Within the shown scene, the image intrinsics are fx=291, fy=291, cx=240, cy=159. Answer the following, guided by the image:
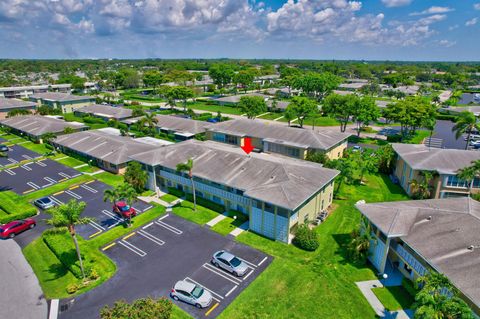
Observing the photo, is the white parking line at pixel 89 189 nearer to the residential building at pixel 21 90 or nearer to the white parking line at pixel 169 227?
the white parking line at pixel 169 227

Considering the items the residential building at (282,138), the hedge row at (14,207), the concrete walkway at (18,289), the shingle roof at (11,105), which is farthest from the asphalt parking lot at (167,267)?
the shingle roof at (11,105)

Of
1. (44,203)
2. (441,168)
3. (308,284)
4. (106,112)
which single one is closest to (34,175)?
(44,203)

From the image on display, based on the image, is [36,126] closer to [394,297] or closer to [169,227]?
[169,227]

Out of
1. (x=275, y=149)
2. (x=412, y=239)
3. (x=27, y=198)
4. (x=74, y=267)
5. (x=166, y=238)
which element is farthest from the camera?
(x=275, y=149)

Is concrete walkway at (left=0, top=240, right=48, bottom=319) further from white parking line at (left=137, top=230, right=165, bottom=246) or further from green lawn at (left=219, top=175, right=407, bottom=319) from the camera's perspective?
green lawn at (left=219, top=175, right=407, bottom=319)

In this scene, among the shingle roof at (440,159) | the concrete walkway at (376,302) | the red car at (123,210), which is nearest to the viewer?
the concrete walkway at (376,302)

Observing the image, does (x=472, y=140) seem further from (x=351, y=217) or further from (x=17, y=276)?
(x=17, y=276)

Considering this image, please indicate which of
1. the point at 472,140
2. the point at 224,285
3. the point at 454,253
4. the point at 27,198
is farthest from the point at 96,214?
the point at 472,140
